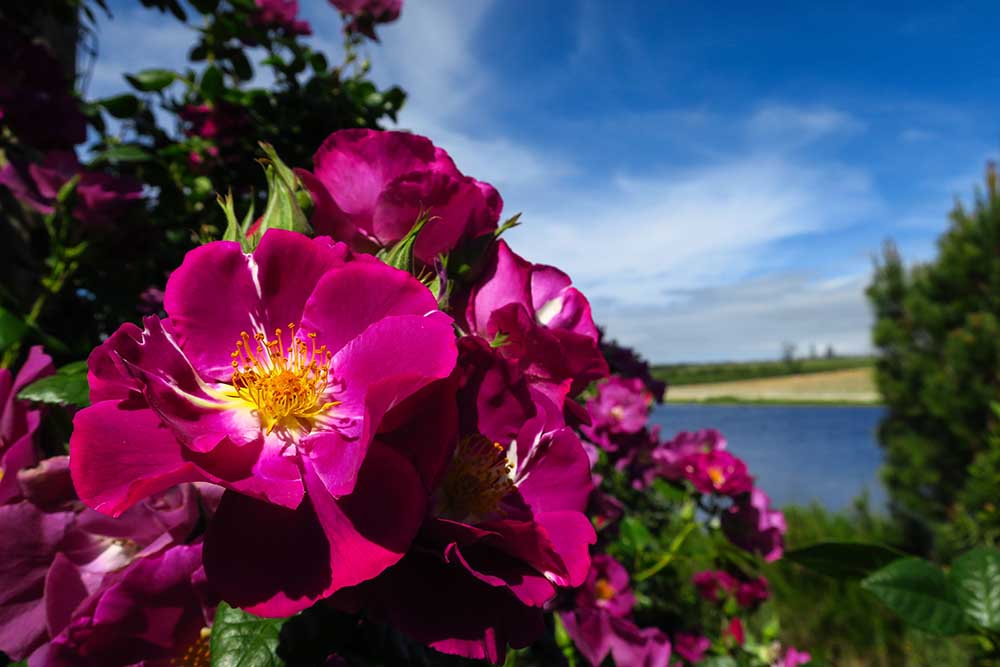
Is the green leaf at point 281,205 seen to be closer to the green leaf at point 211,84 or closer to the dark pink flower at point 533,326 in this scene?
the dark pink flower at point 533,326

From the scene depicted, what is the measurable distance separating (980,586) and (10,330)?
1.32 metres

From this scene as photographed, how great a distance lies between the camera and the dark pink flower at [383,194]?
52 cm

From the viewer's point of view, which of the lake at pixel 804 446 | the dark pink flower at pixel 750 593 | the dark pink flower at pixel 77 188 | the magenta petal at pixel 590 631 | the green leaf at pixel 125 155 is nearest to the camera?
the magenta petal at pixel 590 631

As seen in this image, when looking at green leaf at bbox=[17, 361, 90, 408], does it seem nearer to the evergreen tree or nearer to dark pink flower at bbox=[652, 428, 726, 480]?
dark pink flower at bbox=[652, 428, 726, 480]

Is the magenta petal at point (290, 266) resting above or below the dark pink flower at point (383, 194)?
below

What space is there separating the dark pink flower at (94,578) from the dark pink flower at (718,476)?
5.42ft

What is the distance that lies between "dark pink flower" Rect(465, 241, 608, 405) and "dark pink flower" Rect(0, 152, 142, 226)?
3.88ft

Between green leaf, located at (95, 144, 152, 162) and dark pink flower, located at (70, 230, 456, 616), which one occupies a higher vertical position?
green leaf, located at (95, 144, 152, 162)

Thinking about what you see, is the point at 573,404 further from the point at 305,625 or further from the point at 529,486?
the point at 305,625

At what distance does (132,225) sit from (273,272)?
1.25m

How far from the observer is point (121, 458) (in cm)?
39

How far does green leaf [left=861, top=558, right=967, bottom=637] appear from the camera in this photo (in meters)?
0.77

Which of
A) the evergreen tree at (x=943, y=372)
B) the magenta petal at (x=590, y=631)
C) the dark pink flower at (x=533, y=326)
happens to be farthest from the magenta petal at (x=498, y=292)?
the evergreen tree at (x=943, y=372)

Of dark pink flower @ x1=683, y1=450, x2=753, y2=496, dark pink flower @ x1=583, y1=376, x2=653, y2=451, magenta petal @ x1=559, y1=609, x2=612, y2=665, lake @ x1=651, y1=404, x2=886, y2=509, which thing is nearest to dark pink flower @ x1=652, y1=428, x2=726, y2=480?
dark pink flower @ x1=683, y1=450, x2=753, y2=496
